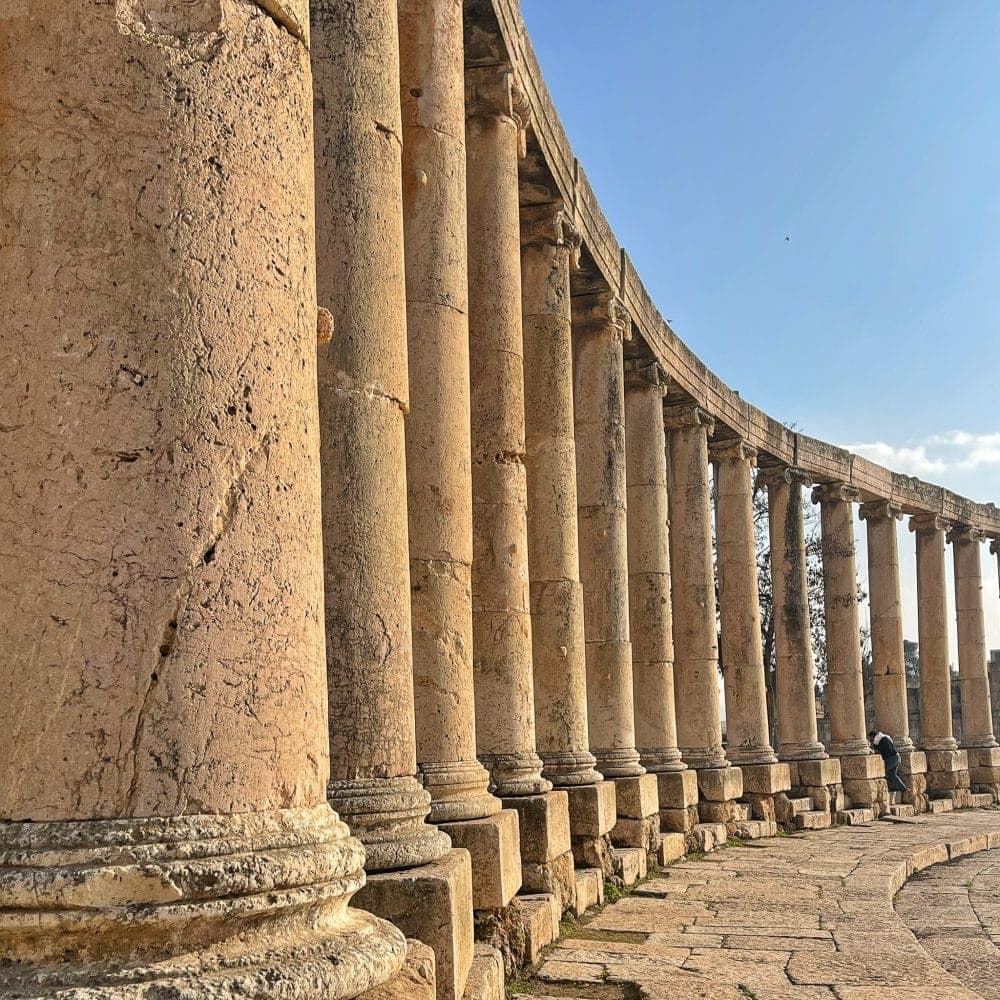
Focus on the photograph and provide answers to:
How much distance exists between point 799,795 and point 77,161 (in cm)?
3501

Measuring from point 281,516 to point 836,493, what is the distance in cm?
3903

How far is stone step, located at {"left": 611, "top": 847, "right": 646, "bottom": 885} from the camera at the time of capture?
70.0 ft

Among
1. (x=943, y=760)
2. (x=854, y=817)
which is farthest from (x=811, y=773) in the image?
(x=943, y=760)

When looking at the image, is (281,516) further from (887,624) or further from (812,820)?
(887,624)

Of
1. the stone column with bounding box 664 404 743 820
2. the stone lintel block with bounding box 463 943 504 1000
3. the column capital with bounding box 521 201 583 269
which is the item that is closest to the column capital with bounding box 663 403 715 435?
Result: the stone column with bounding box 664 404 743 820

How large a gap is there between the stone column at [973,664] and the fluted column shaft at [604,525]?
29.0m

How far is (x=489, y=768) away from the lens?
53.9ft

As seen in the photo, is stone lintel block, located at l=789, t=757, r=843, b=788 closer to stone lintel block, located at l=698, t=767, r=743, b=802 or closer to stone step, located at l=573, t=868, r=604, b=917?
stone lintel block, located at l=698, t=767, r=743, b=802

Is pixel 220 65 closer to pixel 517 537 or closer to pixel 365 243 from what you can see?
pixel 365 243

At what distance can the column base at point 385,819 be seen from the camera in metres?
10.2

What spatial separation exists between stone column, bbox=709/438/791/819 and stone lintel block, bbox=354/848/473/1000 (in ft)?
83.1

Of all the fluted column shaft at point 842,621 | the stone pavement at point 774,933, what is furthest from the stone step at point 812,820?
the stone pavement at point 774,933

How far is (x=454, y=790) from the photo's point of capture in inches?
518

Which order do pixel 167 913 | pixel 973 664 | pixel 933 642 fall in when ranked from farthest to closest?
pixel 973 664
pixel 933 642
pixel 167 913
